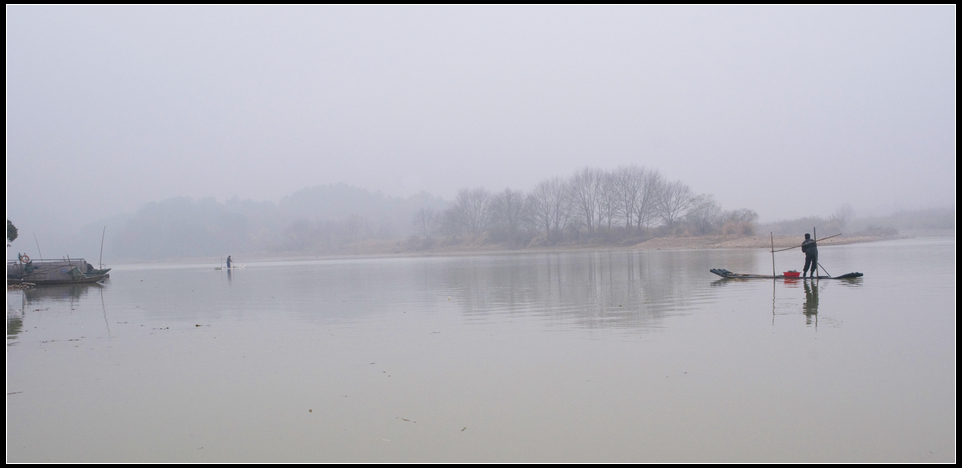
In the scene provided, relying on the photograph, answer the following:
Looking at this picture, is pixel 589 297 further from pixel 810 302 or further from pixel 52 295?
pixel 52 295

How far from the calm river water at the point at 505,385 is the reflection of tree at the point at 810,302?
0.53 feet

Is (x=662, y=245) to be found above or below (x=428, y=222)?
below

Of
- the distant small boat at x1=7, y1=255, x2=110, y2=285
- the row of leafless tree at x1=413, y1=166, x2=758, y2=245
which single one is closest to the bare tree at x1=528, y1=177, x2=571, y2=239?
the row of leafless tree at x1=413, y1=166, x2=758, y2=245

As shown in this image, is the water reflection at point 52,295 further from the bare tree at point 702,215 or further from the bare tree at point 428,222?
the bare tree at point 428,222

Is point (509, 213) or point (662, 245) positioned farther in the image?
point (509, 213)

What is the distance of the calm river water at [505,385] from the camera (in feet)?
Result: 18.0

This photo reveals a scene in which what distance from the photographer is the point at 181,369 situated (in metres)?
8.92

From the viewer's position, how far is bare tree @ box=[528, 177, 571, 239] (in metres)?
96.3

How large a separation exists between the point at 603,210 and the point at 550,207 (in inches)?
364

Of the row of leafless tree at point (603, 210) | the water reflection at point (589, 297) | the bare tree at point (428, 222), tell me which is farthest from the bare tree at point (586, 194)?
the water reflection at point (589, 297)

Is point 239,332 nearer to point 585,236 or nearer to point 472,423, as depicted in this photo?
point 472,423

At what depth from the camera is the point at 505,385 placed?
24.3 feet

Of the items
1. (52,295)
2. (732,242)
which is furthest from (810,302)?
(732,242)

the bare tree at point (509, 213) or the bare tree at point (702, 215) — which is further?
the bare tree at point (509, 213)
